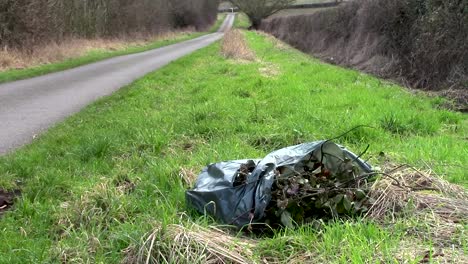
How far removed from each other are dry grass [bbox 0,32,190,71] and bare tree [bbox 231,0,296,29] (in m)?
42.3

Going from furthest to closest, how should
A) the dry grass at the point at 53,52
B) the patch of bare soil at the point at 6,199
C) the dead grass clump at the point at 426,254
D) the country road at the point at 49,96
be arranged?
the dry grass at the point at 53,52 → the country road at the point at 49,96 → the patch of bare soil at the point at 6,199 → the dead grass clump at the point at 426,254

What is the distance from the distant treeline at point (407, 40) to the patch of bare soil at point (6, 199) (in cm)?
878

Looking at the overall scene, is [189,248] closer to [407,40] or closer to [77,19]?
[407,40]

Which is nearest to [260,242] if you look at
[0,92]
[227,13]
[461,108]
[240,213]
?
[240,213]

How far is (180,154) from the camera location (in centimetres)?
591

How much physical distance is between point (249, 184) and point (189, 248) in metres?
0.77

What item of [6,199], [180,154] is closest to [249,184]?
[180,154]

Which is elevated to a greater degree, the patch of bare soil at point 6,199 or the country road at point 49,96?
the patch of bare soil at point 6,199

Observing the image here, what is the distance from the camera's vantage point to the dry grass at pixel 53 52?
58.7ft

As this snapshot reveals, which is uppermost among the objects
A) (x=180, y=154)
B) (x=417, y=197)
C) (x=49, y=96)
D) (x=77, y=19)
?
(x=417, y=197)

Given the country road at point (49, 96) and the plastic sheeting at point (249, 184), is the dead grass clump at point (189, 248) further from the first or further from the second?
the country road at point (49, 96)

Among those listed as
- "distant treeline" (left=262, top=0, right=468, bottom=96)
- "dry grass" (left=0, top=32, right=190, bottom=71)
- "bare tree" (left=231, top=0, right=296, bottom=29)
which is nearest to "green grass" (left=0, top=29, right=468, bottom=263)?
"distant treeline" (left=262, top=0, right=468, bottom=96)

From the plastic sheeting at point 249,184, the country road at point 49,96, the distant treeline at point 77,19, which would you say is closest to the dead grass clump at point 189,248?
the plastic sheeting at point 249,184

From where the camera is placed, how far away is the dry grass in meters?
17.9
